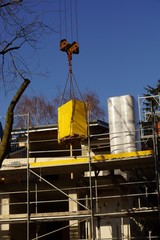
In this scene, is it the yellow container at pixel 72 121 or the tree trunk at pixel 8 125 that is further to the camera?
the yellow container at pixel 72 121

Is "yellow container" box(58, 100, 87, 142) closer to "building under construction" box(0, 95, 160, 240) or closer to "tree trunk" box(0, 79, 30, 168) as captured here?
"building under construction" box(0, 95, 160, 240)

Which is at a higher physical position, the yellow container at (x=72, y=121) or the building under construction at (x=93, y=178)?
the yellow container at (x=72, y=121)

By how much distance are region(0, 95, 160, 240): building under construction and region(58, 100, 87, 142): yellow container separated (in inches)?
11.7

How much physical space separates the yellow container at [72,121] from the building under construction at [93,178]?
298mm

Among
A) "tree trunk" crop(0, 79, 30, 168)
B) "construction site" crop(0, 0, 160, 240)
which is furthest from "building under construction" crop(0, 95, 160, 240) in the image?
"tree trunk" crop(0, 79, 30, 168)

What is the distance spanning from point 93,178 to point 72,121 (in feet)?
11.6

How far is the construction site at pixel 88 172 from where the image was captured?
16.7 m

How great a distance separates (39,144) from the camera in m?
21.9

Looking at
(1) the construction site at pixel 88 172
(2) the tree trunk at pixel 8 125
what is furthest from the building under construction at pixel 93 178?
(2) the tree trunk at pixel 8 125

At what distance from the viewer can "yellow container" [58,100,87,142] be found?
1689cm

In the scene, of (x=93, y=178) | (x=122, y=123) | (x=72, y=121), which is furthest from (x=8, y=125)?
(x=93, y=178)

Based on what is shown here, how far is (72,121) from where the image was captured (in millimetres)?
16922

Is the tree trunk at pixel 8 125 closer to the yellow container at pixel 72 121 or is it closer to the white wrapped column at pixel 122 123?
the yellow container at pixel 72 121

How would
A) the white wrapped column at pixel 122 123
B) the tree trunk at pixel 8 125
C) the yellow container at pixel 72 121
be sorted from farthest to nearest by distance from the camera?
1. the yellow container at pixel 72 121
2. the white wrapped column at pixel 122 123
3. the tree trunk at pixel 8 125
